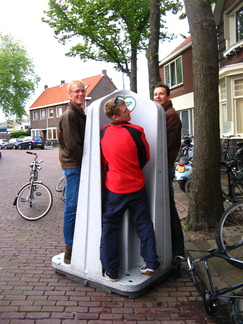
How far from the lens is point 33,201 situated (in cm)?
615

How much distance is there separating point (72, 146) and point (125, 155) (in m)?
0.60

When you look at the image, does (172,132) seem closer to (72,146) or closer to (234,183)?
(72,146)

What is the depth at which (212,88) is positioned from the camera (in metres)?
4.47

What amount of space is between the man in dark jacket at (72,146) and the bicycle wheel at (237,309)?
1.71m

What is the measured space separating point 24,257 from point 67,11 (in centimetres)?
1529

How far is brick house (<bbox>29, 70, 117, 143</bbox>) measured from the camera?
4528 centimetres

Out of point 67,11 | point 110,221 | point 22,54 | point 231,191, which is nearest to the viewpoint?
point 110,221

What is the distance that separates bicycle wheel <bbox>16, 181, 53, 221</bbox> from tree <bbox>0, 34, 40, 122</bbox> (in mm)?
40167

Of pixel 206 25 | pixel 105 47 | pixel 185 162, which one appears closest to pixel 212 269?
pixel 206 25

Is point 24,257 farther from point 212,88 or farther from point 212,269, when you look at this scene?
point 212,88

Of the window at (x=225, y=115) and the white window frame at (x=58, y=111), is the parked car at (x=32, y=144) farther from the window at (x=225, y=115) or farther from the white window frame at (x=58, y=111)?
the window at (x=225, y=115)

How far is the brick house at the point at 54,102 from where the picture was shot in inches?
1783

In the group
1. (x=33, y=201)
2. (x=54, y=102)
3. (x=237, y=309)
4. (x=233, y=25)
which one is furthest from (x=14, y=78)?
(x=237, y=309)

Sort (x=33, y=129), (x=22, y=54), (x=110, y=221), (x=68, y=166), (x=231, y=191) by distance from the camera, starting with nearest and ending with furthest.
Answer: (x=110, y=221), (x=68, y=166), (x=231, y=191), (x=22, y=54), (x=33, y=129)
